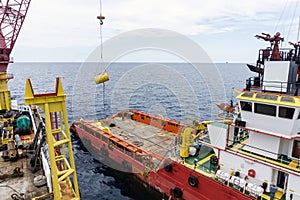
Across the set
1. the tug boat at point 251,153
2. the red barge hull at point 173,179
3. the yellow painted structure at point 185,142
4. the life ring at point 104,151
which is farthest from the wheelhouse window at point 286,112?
the life ring at point 104,151

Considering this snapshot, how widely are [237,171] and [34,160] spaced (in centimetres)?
1249

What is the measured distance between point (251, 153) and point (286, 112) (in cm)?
333

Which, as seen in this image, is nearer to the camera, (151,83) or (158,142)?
(158,142)

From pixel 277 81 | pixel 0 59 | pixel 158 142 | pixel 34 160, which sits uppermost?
pixel 0 59

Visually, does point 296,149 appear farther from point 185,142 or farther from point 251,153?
point 185,142

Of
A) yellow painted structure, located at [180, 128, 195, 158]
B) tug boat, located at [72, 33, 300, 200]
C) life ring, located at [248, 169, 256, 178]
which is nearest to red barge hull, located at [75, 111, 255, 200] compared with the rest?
tug boat, located at [72, 33, 300, 200]

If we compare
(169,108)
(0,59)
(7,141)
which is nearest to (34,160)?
(7,141)

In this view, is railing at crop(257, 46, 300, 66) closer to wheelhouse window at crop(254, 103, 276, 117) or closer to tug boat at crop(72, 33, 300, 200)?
tug boat at crop(72, 33, 300, 200)

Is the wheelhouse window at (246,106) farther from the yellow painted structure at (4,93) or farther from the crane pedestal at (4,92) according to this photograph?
the yellow painted structure at (4,93)

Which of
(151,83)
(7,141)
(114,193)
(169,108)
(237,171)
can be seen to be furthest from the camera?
(151,83)

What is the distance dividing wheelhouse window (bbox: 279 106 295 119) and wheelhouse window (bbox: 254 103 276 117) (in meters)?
0.34

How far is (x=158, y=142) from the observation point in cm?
2217

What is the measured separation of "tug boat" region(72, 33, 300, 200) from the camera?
11.6m

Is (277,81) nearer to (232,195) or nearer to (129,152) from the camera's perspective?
(232,195)
